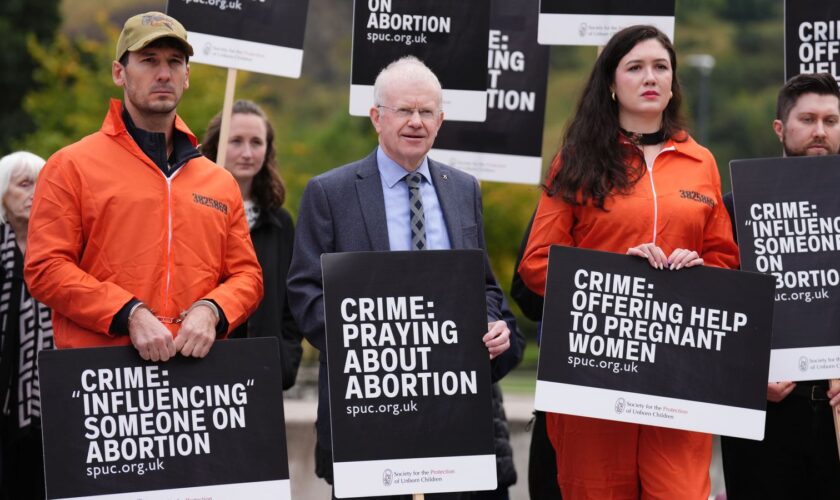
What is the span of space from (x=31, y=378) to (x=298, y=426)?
2.40 m

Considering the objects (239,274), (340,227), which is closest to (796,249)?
(340,227)

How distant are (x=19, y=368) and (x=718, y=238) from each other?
3237mm

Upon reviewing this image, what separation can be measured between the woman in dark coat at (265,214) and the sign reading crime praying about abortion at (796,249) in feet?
7.93

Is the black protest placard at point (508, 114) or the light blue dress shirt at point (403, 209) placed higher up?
the black protest placard at point (508, 114)

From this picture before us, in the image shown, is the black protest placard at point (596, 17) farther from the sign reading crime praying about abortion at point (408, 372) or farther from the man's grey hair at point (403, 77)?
the sign reading crime praying about abortion at point (408, 372)

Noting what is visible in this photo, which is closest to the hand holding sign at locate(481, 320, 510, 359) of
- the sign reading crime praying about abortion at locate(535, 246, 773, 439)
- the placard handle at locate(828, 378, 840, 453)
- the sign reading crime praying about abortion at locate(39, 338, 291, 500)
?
the sign reading crime praying about abortion at locate(535, 246, 773, 439)

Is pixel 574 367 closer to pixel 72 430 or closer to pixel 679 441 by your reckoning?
pixel 679 441

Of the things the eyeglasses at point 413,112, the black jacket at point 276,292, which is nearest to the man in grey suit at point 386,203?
the eyeglasses at point 413,112

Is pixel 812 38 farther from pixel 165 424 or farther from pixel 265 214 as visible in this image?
pixel 165 424

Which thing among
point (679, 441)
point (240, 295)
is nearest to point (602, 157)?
point (679, 441)

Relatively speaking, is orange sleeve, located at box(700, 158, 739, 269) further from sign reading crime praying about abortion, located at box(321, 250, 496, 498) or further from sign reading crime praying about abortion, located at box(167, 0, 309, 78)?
sign reading crime praying about abortion, located at box(167, 0, 309, 78)

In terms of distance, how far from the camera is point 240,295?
4.84m

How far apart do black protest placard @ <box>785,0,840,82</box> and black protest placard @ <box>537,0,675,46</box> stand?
0.61m

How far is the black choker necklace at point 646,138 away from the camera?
5172 millimetres
